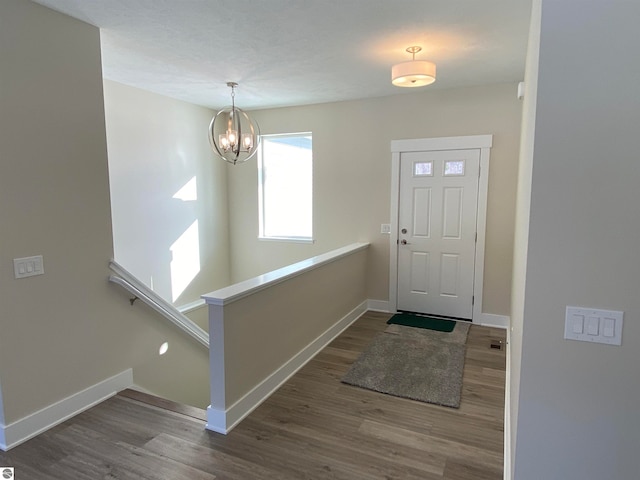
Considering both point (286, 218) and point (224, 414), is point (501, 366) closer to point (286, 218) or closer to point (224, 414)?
point (224, 414)

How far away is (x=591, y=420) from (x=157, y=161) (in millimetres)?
4381

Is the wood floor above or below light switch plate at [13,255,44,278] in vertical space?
below

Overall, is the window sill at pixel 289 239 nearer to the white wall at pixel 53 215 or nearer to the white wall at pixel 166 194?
the white wall at pixel 166 194

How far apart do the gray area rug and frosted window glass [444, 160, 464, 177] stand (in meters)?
1.74

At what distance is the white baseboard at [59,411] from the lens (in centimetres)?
225

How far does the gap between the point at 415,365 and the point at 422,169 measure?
7.40 ft

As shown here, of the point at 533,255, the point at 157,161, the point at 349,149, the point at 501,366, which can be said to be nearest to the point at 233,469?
the point at 533,255

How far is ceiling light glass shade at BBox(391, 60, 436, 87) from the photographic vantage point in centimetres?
284

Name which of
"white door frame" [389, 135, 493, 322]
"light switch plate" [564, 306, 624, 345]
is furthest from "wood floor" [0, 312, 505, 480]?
"white door frame" [389, 135, 493, 322]

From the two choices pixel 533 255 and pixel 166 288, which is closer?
pixel 533 255

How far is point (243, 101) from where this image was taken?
4.76m

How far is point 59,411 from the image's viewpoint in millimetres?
2500

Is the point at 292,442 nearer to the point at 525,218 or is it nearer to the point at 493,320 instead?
the point at 525,218

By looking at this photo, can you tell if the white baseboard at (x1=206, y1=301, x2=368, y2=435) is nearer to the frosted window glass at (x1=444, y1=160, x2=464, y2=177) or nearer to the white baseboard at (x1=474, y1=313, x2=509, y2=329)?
the white baseboard at (x1=474, y1=313, x2=509, y2=329)
